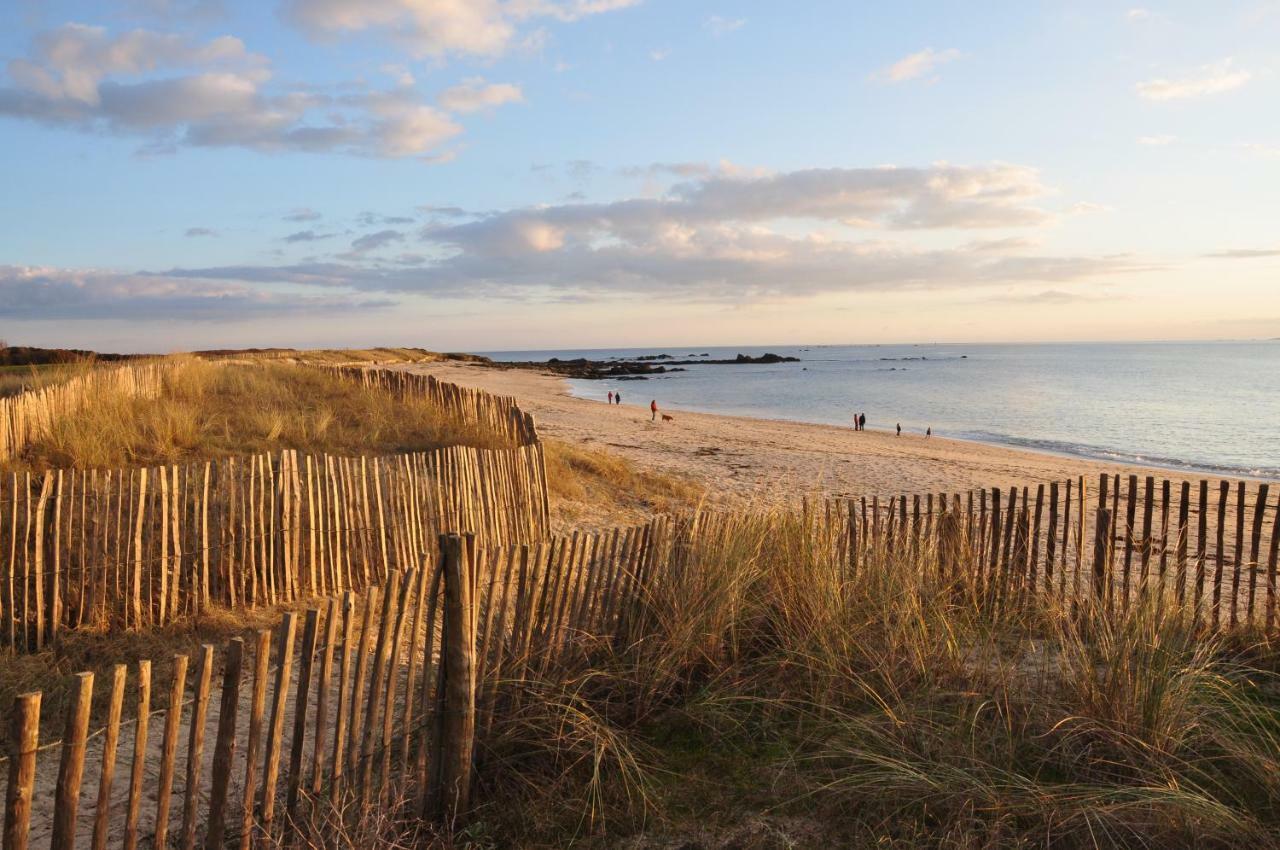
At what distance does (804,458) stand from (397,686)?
14525 mm

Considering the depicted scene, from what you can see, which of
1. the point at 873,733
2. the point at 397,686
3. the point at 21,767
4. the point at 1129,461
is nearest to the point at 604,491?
the point at 397,686

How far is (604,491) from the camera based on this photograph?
36.6ft

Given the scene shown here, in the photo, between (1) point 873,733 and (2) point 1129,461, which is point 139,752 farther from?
(2) point 1129,461

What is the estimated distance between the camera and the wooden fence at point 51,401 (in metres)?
8.07

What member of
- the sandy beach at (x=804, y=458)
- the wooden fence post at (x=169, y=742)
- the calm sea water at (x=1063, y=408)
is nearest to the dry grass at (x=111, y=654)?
the wooden fence post at (x=169, y=742)

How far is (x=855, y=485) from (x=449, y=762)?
1197 centimetres

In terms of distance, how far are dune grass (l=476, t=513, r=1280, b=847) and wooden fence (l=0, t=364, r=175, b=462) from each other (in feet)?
23.9

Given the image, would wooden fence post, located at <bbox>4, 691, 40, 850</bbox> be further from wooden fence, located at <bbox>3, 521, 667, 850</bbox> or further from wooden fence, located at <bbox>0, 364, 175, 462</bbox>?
wooden fence, located at <bbox>0, 364, 175, 462</bbox>

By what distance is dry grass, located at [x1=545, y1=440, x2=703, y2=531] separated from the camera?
32.2 ft

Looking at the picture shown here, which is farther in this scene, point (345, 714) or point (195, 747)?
point (345, 714)

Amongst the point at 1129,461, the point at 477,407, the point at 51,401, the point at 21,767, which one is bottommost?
the point at 1129,461

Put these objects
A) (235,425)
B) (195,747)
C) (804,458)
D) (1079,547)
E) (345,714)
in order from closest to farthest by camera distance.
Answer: (195,747)
(345,714)
(1079,547)
(235,425)
(804,458)

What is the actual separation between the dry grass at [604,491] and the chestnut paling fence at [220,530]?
1838 mm

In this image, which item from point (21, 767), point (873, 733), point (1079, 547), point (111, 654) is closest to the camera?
point (21, 767)
